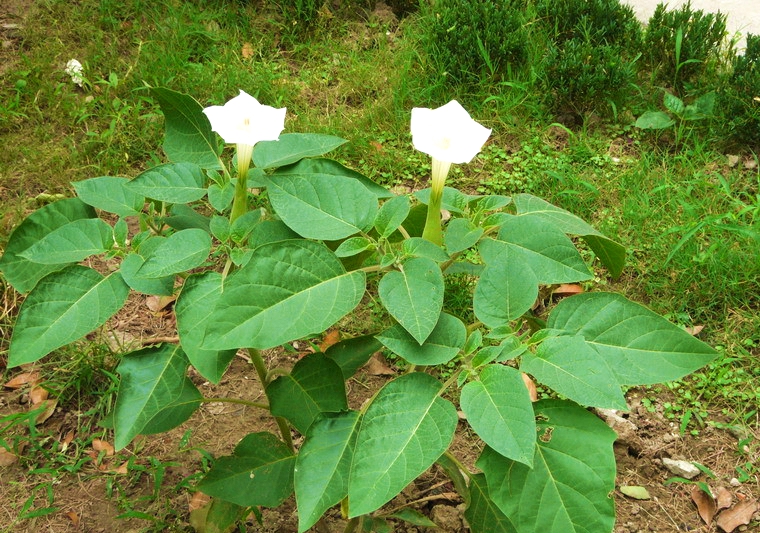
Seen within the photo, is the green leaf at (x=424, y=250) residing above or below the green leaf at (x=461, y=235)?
below

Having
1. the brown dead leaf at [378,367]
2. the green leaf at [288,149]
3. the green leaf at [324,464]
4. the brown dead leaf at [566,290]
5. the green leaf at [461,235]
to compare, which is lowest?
the brown dead leaf at [378,367]

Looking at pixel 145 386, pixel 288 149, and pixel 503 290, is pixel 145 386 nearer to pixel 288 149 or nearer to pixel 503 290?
pixel 288 149

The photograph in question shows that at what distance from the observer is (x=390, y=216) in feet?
5.42

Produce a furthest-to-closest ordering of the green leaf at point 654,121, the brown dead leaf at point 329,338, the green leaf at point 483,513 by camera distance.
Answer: the green leaf at point 654,121 < the brown dead leaf at point 329,338 < the green leaf at point 483,513

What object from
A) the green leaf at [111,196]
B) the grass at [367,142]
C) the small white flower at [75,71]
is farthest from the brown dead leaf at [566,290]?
the small white flower at [75,71]

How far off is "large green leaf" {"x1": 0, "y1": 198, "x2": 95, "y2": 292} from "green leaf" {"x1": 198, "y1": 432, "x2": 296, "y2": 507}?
0.61 meters

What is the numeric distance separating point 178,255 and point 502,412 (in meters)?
0.69

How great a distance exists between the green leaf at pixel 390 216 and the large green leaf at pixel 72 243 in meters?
0.58

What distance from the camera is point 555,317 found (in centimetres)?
163

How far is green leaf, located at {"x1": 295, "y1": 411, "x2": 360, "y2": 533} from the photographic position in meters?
1.56

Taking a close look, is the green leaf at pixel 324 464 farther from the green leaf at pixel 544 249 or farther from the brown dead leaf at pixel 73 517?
the brown dead leaf at pixel 73 517

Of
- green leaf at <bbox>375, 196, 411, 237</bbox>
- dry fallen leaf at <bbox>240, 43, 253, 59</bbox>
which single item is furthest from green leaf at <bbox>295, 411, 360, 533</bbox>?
dry fallen leaf at <bbox>240, 43, 253, 59</bbox>

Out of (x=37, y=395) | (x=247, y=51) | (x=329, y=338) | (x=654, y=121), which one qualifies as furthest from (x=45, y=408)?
(x=654, y=121)

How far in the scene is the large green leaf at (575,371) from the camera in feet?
4.63
